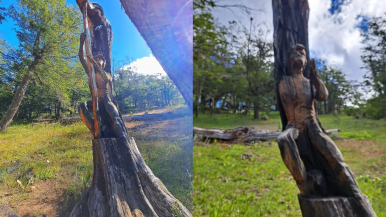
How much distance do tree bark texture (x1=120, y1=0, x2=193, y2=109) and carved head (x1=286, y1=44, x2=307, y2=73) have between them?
968 millimetres

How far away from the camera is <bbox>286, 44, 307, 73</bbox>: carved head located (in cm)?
182

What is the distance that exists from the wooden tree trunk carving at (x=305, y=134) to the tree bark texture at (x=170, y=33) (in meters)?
0.90

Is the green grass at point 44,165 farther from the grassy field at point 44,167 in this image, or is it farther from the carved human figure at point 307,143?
the carved human figure at point 307,143

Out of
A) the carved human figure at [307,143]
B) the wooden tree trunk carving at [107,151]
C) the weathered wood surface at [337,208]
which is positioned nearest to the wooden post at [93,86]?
the wooden tree trunk carving at [107,151]

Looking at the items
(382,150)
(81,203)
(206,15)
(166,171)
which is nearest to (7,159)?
(81,203)

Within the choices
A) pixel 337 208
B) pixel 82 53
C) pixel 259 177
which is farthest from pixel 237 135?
pixel 82 53

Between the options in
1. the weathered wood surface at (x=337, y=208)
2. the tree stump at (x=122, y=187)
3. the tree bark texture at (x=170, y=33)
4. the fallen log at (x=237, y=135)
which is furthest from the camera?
the fallen log at (x=237, y=135)

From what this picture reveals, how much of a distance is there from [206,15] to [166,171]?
12.2 ft

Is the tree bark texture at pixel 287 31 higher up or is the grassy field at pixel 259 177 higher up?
the tree bark texture at pixel 287 31

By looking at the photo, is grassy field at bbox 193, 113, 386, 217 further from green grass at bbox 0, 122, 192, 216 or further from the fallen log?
green grass at bbox 0, 122, 192, 216

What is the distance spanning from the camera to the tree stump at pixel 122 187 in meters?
1.01

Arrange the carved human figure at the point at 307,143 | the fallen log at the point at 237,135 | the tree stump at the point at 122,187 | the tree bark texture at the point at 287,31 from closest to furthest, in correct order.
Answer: the tree stump at the point at 122,187 < the carved human figure at the point at 307,143 < the tree bark texture at the point at 287,31 < the fallen log at the point at 237,135

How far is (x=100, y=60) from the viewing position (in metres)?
1.08

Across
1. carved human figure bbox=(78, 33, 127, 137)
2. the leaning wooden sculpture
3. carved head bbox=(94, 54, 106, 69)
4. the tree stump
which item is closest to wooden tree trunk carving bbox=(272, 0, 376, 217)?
the leaning wooden sculpture
